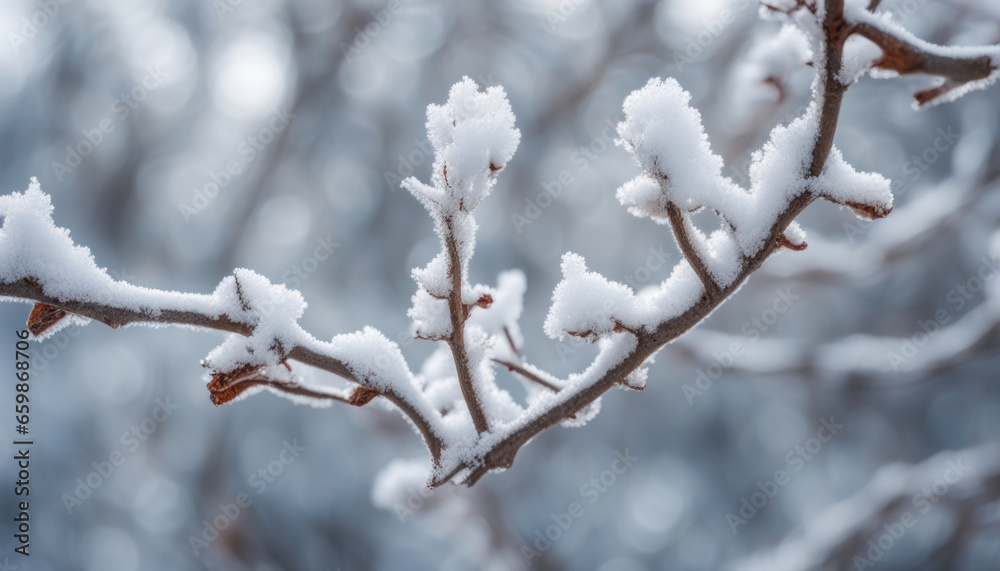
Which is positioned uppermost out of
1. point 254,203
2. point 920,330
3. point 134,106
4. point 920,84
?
point 134,106

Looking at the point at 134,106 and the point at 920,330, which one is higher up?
the point at 134,106

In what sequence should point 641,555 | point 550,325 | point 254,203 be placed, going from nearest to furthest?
point 550,325
point 254,203
point 641,555

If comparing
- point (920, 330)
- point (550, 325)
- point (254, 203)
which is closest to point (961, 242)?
point (920, 330)

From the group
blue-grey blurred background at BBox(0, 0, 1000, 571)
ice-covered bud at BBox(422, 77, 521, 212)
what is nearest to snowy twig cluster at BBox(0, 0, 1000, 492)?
ice-covered bud at BBox(422, 77, 521, 212)

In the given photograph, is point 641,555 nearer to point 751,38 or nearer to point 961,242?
point 961,242

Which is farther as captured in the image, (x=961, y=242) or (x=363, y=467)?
(x=363, y=467)

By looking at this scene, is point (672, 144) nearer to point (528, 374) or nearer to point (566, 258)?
point (566, 258)
